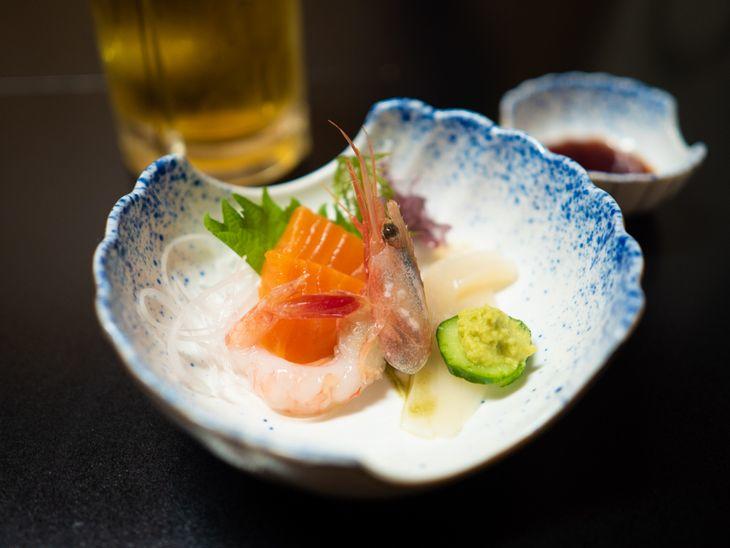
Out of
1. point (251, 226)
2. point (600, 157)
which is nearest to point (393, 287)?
point (251, 226)

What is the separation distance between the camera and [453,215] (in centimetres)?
183

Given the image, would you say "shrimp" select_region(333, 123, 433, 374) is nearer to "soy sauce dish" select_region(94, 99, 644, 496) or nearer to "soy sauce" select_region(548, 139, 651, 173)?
"soy sauce dish" select_region(94, 99, 644, 496)

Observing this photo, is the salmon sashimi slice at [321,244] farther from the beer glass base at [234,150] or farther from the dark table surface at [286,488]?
the beer glass base at [234,150]

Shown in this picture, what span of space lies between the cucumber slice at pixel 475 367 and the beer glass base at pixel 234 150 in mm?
1146

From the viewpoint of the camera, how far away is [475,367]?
1.31m

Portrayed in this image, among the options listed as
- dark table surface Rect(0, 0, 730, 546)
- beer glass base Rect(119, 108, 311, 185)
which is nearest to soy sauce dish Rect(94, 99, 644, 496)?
dark table surface Rect(0, 0, 730, 546)

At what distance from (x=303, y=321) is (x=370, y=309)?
144 mm

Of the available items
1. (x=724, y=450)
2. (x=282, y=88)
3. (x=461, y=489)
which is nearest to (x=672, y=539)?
(x=724, y=450)

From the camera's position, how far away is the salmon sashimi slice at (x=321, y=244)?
153cm

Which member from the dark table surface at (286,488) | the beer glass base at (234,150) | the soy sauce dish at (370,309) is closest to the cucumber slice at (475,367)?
the soy sauce dish at (370,309)

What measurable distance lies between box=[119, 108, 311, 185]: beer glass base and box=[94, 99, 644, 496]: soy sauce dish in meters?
0.50

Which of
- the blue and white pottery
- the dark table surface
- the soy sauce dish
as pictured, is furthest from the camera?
the blue and white pottery

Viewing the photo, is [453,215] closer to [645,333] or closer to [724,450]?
[645,333]

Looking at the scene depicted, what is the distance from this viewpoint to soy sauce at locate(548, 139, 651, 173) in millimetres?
2189
